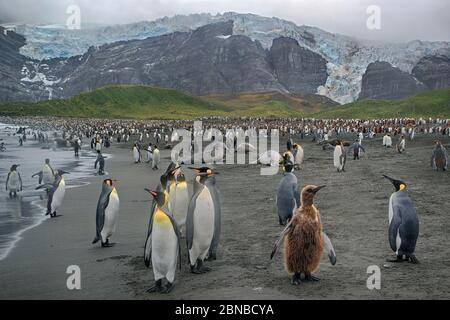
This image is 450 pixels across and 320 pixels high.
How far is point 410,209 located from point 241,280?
274 cm

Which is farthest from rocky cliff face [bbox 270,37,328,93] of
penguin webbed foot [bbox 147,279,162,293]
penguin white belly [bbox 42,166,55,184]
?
penguin webbed foot [bbox 147,279,162,293]

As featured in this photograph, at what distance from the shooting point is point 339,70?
184 meters

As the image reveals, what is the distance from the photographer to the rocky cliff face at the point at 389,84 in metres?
161

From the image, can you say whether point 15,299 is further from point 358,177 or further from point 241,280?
point 358,177

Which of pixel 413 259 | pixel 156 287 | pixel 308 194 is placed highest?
pixel 308 194

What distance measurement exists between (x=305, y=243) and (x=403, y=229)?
1671mm

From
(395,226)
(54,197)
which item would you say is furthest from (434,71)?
(395,226)

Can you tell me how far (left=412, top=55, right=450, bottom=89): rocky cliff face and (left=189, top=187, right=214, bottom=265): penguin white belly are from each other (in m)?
175

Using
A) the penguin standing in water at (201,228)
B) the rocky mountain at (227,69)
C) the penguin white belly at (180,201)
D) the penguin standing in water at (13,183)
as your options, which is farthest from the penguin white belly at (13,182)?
the rocky mountain at (227,69)

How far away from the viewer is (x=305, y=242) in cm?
618

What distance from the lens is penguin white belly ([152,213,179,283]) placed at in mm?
6277

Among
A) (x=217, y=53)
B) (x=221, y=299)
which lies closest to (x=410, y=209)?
(x=221, y=299)

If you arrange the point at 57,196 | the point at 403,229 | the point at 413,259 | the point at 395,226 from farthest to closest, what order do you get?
the point at 57,196
the point at 395,226
the point at 403,229
the point at 413,259

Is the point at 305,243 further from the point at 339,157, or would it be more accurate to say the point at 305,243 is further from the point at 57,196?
the point at 339,157
